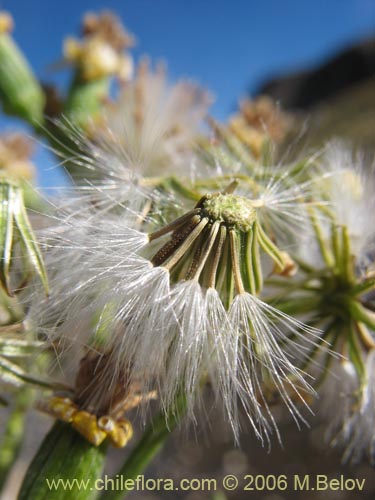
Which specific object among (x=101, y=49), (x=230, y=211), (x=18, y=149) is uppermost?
(x=101, y=49)

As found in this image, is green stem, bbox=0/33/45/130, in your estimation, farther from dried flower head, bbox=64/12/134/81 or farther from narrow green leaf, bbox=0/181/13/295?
narrow green leaf, bbox=0/181/13/295

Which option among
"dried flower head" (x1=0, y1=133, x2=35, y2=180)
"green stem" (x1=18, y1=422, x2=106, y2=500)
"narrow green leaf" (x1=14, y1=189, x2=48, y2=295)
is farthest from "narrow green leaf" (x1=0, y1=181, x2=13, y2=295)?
"dried flower head" (x1=0, y1=133, x2=35, y2=180)

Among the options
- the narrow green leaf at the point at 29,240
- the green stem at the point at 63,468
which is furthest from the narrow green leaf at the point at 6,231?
the green stem at the point at 63,468

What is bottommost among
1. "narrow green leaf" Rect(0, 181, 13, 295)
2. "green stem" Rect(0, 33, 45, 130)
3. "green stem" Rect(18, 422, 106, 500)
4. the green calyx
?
"green stem" Rect(18, 422, 106, 500)

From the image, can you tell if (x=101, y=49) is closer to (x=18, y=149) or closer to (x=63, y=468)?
(x=18, y=149)

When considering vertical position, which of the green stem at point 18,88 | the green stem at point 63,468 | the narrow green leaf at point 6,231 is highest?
the green stem at point 18,88

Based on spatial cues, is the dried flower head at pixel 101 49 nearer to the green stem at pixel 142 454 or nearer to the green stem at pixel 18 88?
the green stem at pixel 18 88

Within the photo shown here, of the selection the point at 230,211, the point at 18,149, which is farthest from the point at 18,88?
the point at 230,211

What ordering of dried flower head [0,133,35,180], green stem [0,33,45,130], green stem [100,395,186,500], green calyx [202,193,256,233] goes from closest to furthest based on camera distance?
green calyx [202,193,256,233] → green stem [100,395,186,500] → green stem [0,33,45,130] → dried flower head [0,133,35,180]
